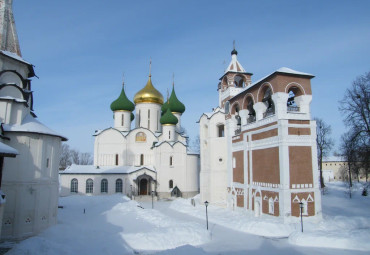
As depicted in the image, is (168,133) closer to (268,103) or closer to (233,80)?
(233,80)

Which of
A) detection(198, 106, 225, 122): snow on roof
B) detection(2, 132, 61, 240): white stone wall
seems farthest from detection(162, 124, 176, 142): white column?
detection(2, 132, 61, 240): white stone wall

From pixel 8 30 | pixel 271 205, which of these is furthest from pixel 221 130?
pixel 8 30

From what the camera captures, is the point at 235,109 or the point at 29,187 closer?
the point at 29,187

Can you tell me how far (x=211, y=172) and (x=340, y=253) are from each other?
13898 millimetres

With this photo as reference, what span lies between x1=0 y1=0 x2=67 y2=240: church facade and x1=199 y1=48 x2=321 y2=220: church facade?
1174cm

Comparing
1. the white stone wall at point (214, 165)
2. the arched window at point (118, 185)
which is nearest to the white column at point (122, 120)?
the arched window at point (118, 185)

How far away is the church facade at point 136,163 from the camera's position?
1152 inches

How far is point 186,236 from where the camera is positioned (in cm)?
1305

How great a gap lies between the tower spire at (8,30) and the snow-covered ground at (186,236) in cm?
897

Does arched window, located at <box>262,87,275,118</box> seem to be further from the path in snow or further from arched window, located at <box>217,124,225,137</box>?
the path in snow

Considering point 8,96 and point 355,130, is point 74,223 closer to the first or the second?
point 8,96

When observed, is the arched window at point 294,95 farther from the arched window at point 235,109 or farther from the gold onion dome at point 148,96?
the gold onion dome at point 148,96

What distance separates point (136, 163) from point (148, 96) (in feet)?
27.2

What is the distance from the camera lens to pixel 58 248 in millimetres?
10586
